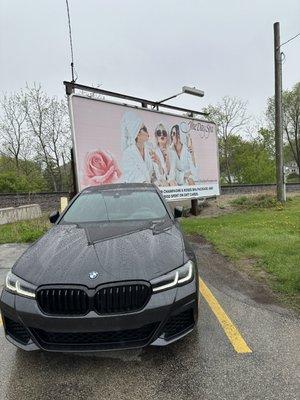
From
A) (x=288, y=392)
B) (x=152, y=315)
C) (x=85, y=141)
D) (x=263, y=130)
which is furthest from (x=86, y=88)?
(x=263, y=130)

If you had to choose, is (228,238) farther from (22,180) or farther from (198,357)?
(22,180)

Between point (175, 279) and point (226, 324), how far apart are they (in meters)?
1.28

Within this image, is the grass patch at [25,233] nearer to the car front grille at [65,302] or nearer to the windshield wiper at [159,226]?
the windshield wiper at [159,226]

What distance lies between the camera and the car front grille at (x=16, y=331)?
302 cm

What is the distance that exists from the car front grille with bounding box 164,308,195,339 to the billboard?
672cm

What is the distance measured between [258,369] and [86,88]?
8602 mm

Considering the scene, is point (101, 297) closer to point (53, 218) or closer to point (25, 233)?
point (53, 218)

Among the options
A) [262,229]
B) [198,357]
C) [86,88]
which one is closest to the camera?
[198,357]

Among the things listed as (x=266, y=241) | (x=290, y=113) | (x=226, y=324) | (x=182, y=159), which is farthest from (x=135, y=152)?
(x=290, y=113)

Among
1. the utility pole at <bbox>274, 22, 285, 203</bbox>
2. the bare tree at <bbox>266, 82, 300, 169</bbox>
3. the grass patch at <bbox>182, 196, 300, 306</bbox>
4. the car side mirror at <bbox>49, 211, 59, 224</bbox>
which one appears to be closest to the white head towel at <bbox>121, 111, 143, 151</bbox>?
the grass patch at <bbox>182, 196, 300, 306</bbox>

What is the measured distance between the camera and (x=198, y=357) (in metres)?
3.28

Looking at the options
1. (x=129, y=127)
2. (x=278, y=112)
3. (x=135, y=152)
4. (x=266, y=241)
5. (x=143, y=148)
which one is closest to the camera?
(x=266, y=241)

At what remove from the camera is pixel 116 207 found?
4910 mm

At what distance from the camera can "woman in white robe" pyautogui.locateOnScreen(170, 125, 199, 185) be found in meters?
12.6
